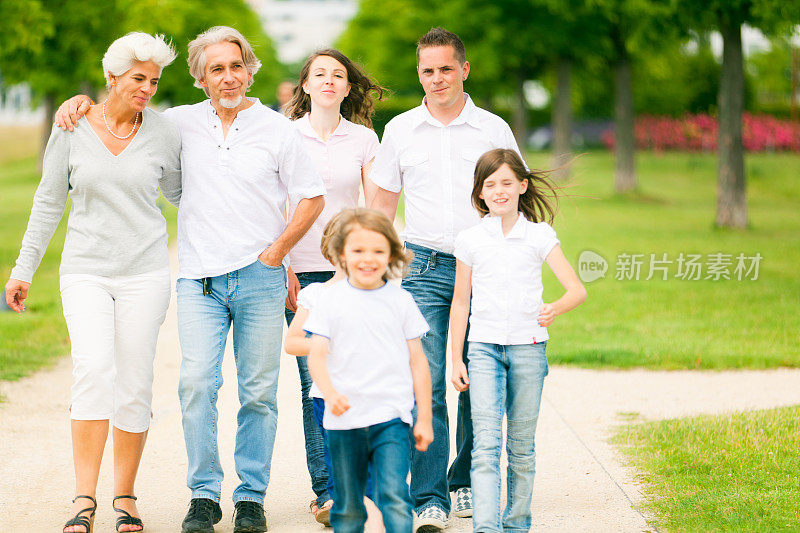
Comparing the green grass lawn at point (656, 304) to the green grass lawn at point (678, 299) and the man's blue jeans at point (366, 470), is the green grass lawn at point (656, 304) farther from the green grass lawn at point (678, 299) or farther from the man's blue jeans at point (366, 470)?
the man's blue jeans at point (366, 470)

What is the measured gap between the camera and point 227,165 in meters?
4.50

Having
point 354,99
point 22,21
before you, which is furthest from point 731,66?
point 354,99

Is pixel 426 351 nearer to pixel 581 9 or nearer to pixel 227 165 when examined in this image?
pixel 227 165

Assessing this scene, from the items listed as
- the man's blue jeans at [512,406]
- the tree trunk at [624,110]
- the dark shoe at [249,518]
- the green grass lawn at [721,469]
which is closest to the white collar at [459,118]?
the man's blue jeans at [512,406]

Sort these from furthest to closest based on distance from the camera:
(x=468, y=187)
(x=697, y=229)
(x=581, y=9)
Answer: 1. (x=581, y=9)
2. (x=697, y=229)
3. (x=468, y=187)

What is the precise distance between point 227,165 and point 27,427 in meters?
2.89

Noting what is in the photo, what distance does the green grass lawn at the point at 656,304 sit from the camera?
8.44 metres

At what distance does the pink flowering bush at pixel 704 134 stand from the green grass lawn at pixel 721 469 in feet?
106

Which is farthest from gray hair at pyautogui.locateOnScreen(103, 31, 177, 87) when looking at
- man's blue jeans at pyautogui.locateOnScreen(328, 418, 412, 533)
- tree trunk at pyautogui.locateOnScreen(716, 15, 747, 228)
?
tree trunk at pyautogui.locateOnScreen(716, 15, 747, 228)

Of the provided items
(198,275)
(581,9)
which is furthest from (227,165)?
(581,9)

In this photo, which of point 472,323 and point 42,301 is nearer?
point 472,323

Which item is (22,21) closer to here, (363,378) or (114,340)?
(114,340)

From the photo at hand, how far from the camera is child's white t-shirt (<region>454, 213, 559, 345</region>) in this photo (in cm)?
418

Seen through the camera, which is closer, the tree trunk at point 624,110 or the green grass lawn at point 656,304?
the green grass lawn at point 656,304
